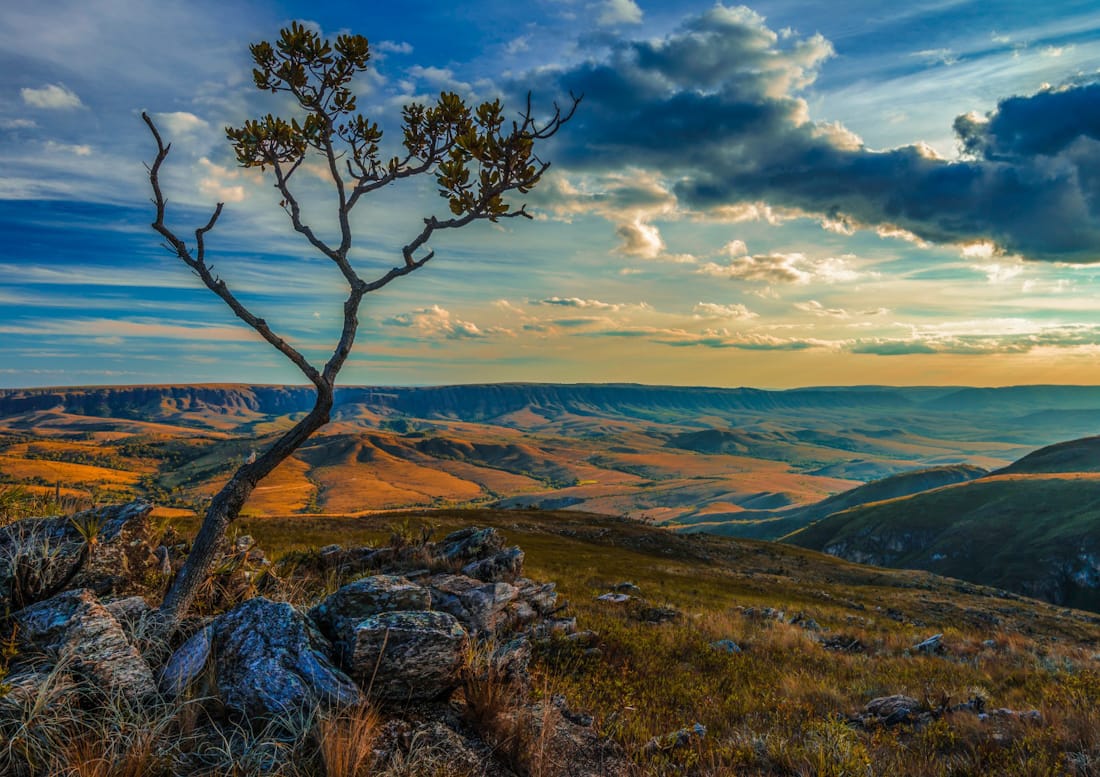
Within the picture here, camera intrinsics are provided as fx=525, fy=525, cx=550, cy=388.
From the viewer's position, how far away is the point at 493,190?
9.42 m

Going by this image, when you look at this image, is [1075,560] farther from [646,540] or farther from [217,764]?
[217,764]

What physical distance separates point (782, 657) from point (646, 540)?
149 feet

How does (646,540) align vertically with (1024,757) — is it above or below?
below

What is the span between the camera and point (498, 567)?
18.1 m

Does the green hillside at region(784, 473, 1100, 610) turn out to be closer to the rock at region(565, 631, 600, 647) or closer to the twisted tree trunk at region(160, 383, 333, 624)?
the rock at region(565, 631, 600, 647)

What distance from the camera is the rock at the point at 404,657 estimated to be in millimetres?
6633

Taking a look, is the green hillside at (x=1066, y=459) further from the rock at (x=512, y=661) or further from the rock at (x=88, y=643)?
the rock at (x=88, y=643)

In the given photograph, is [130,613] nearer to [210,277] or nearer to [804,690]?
[210,277]

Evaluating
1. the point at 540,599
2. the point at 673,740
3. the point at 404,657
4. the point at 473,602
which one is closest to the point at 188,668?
the point at 404,657

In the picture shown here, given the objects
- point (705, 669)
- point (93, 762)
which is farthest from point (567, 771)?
point (705, 669)

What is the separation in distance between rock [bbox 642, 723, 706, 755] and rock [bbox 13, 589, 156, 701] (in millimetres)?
6036

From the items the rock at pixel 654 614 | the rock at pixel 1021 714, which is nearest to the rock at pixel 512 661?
the rock at pixel 1021 714

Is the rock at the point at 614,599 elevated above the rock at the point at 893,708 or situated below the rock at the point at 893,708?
below

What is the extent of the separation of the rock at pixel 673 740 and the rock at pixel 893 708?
348 cm
